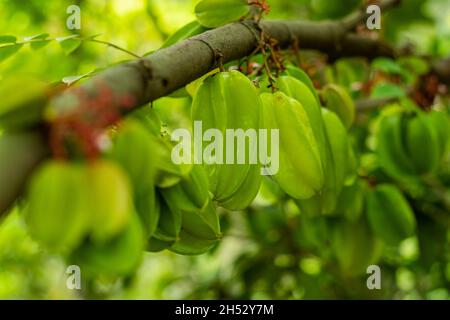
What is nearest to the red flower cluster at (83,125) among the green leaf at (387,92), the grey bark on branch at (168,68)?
the grey bark on branch at (168,68)

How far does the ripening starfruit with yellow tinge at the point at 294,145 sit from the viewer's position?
982 mm

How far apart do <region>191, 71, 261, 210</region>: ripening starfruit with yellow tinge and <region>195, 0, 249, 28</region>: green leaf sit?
160 mm

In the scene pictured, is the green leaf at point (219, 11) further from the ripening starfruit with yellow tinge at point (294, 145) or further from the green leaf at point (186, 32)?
the ripening starfruit with yellow tinge at point (294, 145)

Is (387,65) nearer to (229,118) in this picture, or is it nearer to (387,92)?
(387,92)

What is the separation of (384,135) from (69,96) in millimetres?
1120

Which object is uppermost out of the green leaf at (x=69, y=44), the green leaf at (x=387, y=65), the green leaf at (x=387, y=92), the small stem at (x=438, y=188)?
the green leaf at (x=387, y=65)

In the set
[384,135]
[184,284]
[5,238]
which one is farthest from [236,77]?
[5,238]

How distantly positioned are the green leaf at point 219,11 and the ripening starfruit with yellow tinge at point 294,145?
0.15m

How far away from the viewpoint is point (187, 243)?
0.97 meters

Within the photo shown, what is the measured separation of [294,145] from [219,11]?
25cm

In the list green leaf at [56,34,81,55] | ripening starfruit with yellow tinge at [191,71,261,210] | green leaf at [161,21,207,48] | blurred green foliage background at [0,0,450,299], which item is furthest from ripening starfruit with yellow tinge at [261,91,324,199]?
blurred green foliage background at [0,0,450,299]

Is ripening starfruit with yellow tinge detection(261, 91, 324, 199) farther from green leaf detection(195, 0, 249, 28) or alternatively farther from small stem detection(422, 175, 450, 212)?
small stem detection(422, 175, 450, 212)

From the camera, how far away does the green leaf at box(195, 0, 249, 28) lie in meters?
1.06
